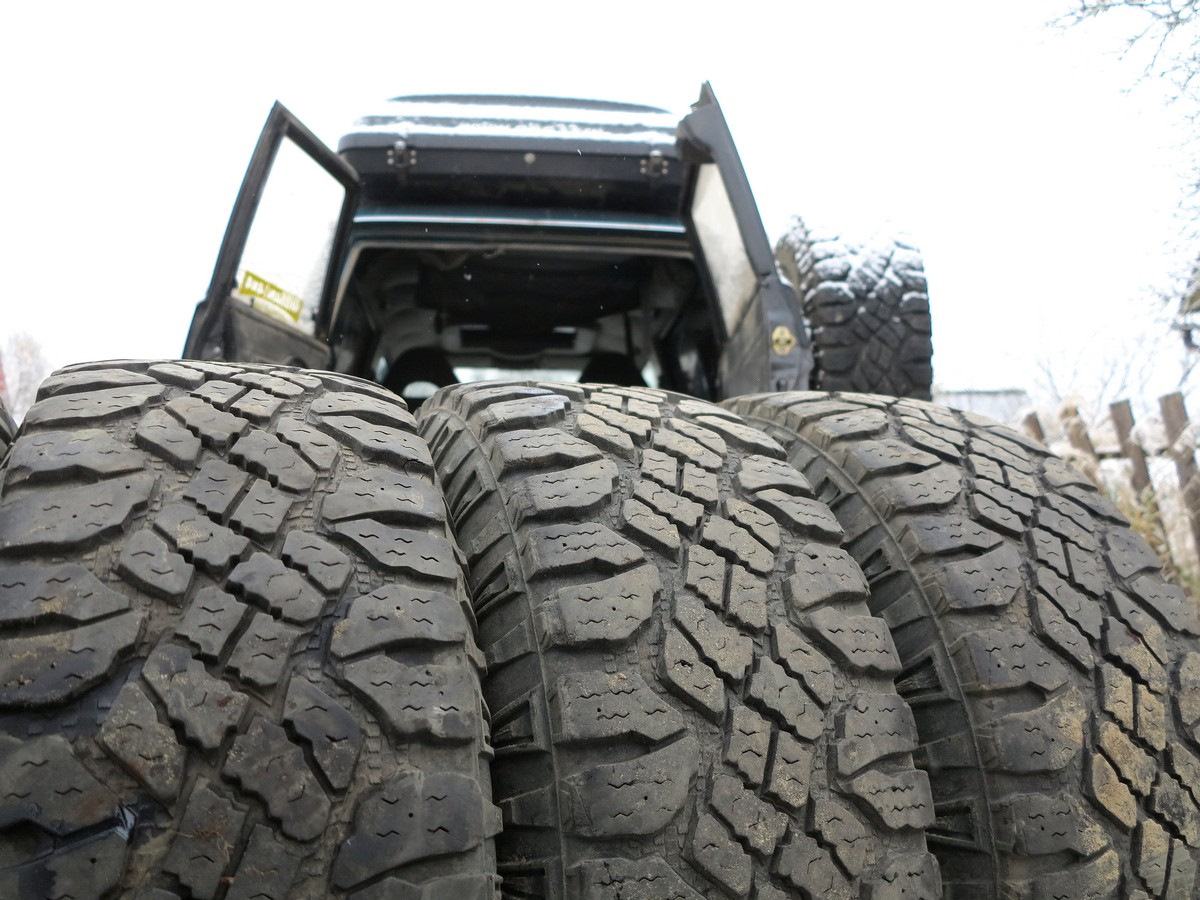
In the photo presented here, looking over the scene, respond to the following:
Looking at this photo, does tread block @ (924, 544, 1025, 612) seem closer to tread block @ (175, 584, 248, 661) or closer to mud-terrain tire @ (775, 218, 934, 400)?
tread block @ (175, 584, 248, 661)

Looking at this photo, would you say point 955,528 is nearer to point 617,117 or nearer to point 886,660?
point 886,660

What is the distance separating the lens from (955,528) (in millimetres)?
1490

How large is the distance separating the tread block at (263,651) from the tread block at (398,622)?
0.05 meters

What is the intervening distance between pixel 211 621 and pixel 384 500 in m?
0.24

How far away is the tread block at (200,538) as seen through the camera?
1.06 m

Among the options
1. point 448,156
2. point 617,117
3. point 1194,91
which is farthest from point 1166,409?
point 448,156

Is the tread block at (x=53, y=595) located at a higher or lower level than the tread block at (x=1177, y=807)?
higher

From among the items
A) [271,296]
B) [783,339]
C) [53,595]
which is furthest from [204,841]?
[271,296]

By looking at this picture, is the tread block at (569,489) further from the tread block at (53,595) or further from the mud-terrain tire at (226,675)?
the tread block at (53,595)

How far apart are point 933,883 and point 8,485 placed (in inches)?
46.0

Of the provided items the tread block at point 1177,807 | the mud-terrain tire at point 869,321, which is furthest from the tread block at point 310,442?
the mud-terrain tire at point 869,321

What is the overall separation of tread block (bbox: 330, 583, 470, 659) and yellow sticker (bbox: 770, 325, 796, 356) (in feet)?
5.29

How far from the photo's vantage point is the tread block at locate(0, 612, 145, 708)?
0.95 metres

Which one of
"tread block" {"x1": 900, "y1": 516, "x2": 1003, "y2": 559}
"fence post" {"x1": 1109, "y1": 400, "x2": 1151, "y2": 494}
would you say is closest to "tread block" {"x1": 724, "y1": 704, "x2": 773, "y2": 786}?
"tread block" {"x1": 900, "y1": 516, "x2": 1003, "y2": 559}
